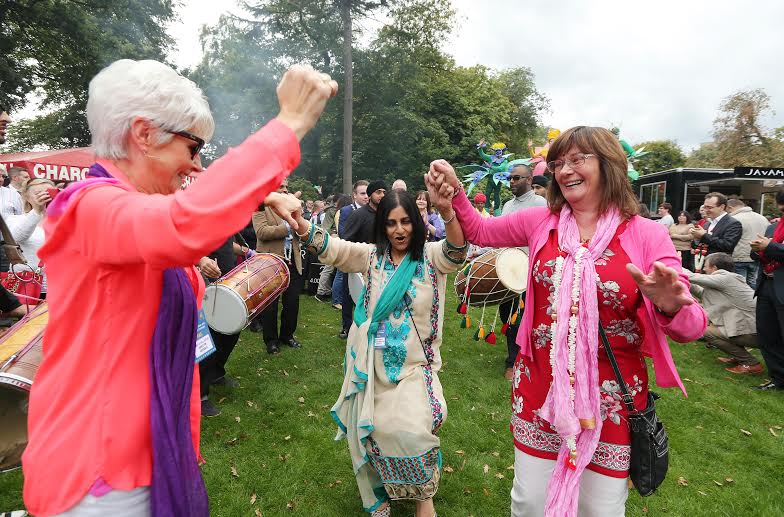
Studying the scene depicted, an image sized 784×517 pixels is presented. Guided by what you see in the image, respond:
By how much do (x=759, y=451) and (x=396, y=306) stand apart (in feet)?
13.1

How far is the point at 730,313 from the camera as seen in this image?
262 inches

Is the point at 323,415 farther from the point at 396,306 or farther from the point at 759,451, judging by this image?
the point at 759,451

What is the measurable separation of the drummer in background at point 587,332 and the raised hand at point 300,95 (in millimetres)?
1264

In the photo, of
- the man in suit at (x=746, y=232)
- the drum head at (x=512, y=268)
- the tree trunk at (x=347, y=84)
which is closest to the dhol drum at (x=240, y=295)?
the drum head at (x=512, y=268)

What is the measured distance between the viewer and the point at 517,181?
5723mm

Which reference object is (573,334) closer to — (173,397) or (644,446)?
(644,446)

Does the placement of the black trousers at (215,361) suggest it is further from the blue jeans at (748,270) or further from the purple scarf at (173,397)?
the blue jeans at (748,270)

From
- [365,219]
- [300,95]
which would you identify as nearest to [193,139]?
[300,95]

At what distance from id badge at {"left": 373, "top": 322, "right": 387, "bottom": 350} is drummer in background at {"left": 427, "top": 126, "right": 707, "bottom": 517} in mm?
1019

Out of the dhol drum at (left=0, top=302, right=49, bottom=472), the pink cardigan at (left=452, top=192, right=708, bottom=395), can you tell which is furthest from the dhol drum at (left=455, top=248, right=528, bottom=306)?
the dhol drum at (left=0, top=302, right=49, bottom=472)

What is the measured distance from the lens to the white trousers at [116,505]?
4.04 ft

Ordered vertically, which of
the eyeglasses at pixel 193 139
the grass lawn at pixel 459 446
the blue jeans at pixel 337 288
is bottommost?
the grass lawn at pixel 459 446

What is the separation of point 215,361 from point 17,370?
276 centimetres

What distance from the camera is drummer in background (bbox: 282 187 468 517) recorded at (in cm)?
302
